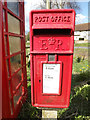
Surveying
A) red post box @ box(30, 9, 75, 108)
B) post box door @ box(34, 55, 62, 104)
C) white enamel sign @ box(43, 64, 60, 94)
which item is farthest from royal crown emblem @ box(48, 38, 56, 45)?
white enamel sign @ box(43, 64, 60, 94)

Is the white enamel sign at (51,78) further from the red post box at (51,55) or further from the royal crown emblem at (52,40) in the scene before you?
the royal crown emblem at (52,40)

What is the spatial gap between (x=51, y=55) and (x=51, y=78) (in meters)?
0.34

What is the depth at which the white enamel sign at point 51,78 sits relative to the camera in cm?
140

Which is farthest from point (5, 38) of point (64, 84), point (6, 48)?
point (64, 84)

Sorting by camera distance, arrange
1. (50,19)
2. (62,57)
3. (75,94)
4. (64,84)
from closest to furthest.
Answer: (50,19), (62,57), (64,84), (75,94)

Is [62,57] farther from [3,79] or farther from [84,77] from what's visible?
[84,77]

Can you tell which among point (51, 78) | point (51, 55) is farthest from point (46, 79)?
point (51, 55)

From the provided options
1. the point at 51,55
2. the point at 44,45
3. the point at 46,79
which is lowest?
the point at 46,79

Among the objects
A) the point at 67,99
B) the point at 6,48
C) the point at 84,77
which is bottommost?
the point at 84,77

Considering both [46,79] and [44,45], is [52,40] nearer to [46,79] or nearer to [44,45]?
[44,45]

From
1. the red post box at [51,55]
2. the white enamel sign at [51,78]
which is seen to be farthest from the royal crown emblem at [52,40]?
the white enamel sign at [51,78]

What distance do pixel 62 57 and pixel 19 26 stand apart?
166cm

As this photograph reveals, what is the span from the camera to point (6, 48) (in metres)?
1.84

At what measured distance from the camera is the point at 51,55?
4.42ft
